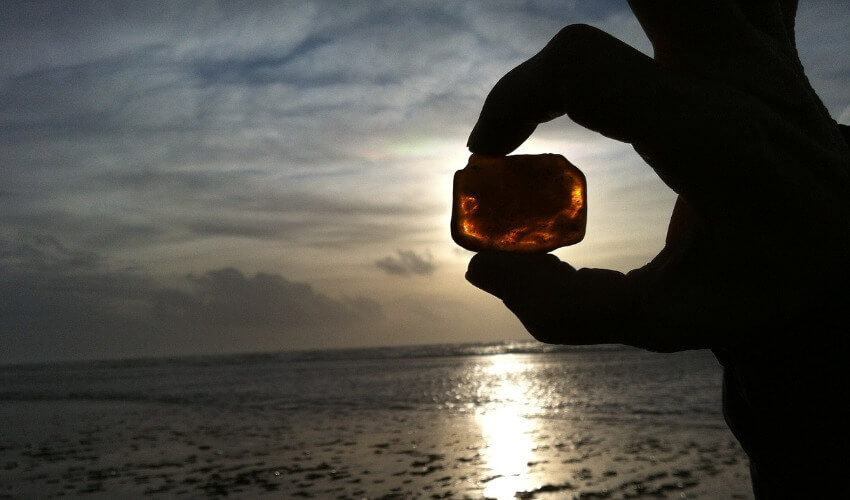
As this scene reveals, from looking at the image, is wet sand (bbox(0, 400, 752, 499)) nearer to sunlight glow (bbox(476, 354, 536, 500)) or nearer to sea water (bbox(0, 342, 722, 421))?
sunlight glow (bbox(476, 354, 536, 500))

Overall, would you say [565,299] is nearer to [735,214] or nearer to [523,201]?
[735,214]

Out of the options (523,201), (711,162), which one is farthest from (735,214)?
(523,201)

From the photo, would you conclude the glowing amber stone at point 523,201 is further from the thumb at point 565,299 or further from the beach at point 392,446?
the beach at point 392,446

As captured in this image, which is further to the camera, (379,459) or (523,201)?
(379,459)

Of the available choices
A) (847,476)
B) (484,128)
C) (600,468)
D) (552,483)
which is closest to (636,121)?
(484,128)

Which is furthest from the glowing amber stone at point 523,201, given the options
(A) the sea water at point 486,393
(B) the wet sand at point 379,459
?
(A) the sea water at point 486,393

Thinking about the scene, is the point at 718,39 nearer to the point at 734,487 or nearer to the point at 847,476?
the point at 847,476
